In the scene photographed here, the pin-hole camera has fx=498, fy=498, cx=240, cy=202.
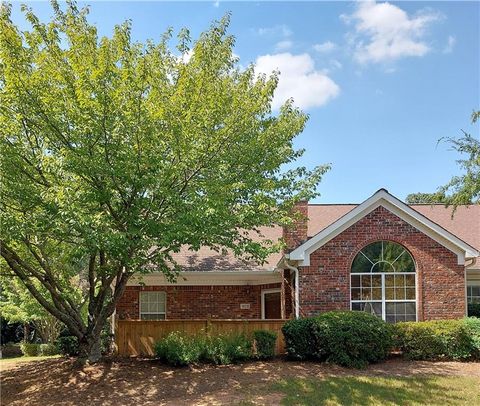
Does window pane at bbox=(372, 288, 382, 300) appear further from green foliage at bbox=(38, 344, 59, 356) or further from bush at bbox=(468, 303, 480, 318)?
green foliage at bbox=(38, 344, 59, 356)

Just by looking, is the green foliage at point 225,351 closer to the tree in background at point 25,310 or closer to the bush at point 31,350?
the tree in background at point 25,310

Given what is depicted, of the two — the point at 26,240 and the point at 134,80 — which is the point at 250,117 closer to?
the point at 134,80

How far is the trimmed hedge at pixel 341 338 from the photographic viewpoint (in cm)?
1231

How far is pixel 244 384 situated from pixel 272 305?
7241mm

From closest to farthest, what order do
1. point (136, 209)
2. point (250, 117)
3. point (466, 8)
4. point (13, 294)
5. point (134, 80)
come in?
point (134, 80) < point (136, 209) < point (250, 117) < point (466, 8) < point (13, 294)

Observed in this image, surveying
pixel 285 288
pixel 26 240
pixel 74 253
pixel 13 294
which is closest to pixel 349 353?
pixel 285 288

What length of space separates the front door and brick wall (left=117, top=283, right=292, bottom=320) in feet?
0.76

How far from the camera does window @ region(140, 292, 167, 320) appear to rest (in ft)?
59.5

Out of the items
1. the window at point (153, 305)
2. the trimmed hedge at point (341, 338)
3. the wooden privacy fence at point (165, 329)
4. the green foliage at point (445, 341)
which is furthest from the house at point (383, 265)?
the window at point (153, 305)

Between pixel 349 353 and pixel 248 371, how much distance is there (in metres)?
2.56

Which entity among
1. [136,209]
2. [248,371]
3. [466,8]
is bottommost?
[248,371]

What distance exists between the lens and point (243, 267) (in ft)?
57.2

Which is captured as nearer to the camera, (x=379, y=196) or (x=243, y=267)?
(x=379, y=196)

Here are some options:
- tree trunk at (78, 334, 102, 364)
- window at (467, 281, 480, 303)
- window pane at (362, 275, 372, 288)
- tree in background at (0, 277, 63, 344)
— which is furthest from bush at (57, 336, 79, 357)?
window at (467, 281, 480, 303)
